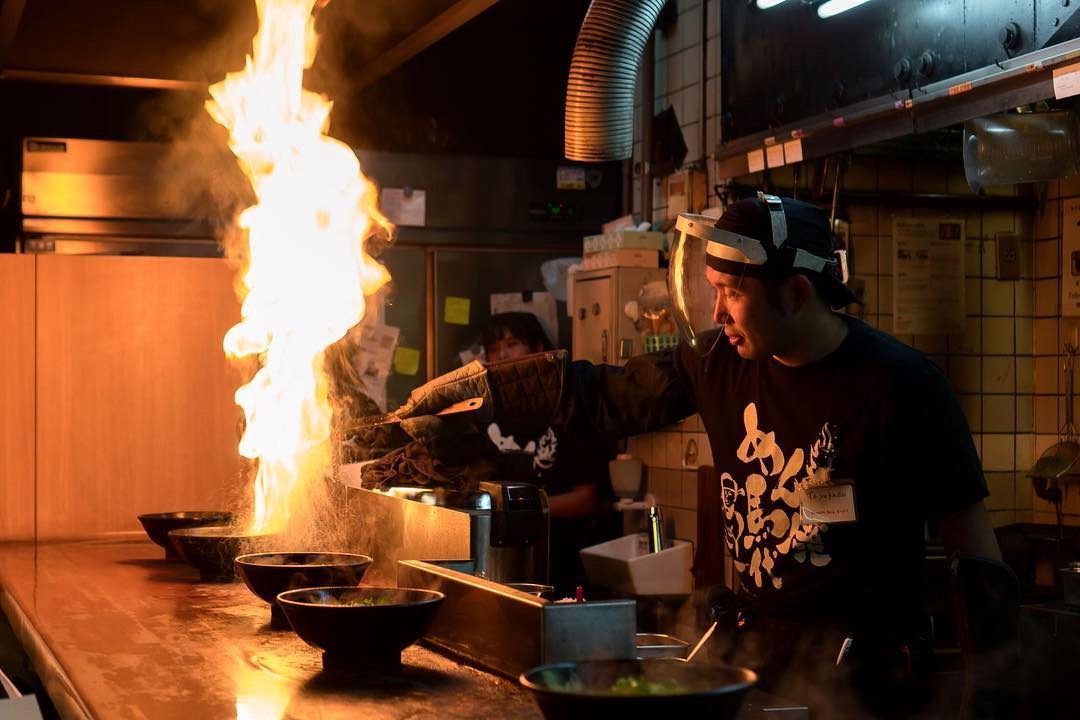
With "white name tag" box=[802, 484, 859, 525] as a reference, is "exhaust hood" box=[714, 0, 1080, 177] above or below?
above

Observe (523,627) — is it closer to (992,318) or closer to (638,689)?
(638,689)

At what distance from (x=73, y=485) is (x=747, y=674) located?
3.02 m

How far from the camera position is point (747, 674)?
1484 millimetres

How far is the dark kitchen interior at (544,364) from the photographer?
212 cm

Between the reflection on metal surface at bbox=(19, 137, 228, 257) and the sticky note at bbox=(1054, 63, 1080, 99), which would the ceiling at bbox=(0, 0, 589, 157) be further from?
the sticky note at bbox=(1054, 63, 1080, 99)

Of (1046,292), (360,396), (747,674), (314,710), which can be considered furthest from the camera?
(1046,292)

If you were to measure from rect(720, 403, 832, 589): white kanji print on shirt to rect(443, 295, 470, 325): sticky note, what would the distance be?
11.2 ft

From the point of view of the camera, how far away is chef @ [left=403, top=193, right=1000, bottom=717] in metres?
2.29

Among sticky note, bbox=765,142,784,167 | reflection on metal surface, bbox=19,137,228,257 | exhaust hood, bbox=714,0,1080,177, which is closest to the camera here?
exhaust hood, bbox=714,0,1080,177

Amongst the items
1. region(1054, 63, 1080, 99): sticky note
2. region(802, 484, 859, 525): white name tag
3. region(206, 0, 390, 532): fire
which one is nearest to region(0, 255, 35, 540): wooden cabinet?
region(206, 0, 390, 532): fire

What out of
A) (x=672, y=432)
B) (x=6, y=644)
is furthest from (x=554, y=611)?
(x=672, y=432)

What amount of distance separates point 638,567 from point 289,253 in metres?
2.25

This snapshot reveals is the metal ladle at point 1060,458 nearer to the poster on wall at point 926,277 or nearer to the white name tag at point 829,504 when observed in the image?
the poster on wall at point 926,277

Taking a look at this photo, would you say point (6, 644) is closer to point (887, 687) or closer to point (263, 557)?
point (263, 557)
